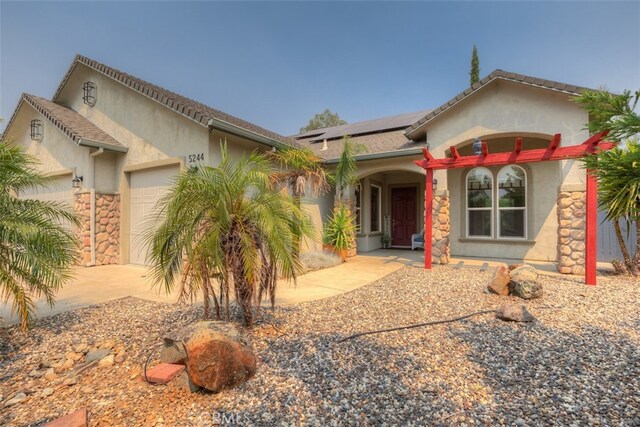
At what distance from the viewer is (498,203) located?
31.3 ft

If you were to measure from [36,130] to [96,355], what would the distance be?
11214mm

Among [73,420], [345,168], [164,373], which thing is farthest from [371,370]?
[345,168]

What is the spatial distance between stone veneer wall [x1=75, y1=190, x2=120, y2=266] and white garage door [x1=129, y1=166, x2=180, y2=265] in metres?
0.51

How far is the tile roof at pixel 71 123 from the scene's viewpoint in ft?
27.9

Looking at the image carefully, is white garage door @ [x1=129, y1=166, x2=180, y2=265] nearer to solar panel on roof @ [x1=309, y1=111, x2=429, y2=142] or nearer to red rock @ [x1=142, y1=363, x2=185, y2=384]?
red rock @ [x1=142, y1=363, x2=185, y2=384]

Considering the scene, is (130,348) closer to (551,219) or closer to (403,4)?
(551,219)

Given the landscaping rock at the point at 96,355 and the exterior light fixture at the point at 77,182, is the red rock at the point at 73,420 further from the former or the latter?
the exterior light fixture at the point at 77,182

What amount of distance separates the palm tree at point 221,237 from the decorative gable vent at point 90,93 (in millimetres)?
9009

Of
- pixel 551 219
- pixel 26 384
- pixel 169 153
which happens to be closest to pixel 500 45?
pixel 551 219

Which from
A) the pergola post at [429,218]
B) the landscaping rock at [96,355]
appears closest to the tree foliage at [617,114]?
the landscaping rock at [96,355]

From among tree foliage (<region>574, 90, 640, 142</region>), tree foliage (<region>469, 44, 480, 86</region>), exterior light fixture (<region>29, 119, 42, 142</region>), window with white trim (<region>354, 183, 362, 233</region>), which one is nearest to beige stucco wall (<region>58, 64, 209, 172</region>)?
exterior light fixture (<region>29, 119, 42, 142</region>)

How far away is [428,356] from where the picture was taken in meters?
3.26

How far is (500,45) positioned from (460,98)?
525 cm

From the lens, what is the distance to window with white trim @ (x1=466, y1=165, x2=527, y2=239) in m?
9.27
